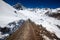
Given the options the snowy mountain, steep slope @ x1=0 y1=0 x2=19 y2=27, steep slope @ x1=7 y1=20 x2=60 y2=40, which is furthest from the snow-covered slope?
steep slope @ x1=0 y1=0 x2=19 y2=27

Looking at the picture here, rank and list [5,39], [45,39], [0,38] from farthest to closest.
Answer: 1. [45,39]
2. [5,39]
3. [0,38]

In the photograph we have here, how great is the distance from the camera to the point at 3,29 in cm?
1794

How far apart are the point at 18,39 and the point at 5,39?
84.2 inches

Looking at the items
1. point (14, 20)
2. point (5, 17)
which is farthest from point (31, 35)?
point (5, 17)

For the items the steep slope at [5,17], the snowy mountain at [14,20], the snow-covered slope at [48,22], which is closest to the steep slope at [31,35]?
the snowy mountain at [14,20]

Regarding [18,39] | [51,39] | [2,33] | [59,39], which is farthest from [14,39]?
[59,39]

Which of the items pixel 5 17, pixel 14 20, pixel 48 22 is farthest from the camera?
pixel 48 22

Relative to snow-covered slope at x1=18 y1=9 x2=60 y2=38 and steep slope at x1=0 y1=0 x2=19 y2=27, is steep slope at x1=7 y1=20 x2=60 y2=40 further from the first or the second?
snow-covered slope at x1=18 y1=9 x2=60 y2=38

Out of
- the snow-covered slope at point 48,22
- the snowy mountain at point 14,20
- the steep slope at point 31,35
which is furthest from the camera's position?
the snow-covered slope at point 48,22

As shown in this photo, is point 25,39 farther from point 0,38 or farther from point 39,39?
point 0,38

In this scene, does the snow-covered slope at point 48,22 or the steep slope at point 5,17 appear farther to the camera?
the snow-covered slope at point 48,22

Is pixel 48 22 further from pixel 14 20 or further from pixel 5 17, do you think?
pixel 5 17

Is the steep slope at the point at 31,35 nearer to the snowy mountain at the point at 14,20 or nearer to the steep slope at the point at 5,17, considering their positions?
the snowy mountain at the point at 14,20

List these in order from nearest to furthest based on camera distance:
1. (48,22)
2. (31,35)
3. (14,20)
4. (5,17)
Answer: (31,35), (5,17), (14,20), (48,22)
